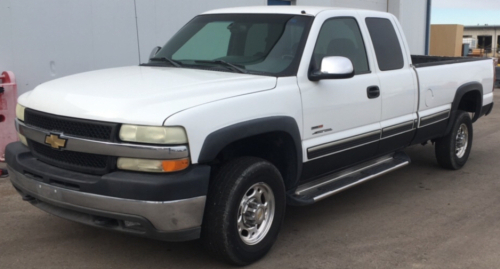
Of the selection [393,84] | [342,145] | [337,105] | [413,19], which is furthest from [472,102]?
[413,19]

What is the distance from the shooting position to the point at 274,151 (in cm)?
475

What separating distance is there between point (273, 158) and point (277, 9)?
1523mm

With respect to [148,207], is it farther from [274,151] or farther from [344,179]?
[344,179]

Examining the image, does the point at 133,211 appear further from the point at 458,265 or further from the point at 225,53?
the point at 458,265

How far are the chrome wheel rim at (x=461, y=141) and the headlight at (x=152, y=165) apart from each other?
4677 mm

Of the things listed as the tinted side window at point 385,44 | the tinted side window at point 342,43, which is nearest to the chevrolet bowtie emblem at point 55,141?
the tinted side window at point 342,43

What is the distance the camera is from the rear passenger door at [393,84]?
5.71 metres

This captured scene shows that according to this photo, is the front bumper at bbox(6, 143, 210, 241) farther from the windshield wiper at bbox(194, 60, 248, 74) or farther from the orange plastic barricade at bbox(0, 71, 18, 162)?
the orange plastic barricade at bbox(0, 71, 18, 162)

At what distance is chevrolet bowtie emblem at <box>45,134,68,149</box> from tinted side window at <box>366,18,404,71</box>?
308 cm

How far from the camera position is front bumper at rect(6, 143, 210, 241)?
3.73 metres

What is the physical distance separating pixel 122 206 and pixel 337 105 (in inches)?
82.9

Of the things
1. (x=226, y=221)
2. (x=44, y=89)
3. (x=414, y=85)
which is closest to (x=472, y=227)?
(x=414, y=85)

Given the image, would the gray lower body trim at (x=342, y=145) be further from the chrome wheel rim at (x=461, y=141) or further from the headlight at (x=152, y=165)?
the chrome wheel rim at (x=461, y=141)

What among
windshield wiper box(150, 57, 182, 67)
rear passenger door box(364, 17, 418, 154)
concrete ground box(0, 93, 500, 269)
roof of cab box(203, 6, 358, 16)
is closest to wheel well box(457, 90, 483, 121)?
concrete ground box(0, 93, 500, 269)
